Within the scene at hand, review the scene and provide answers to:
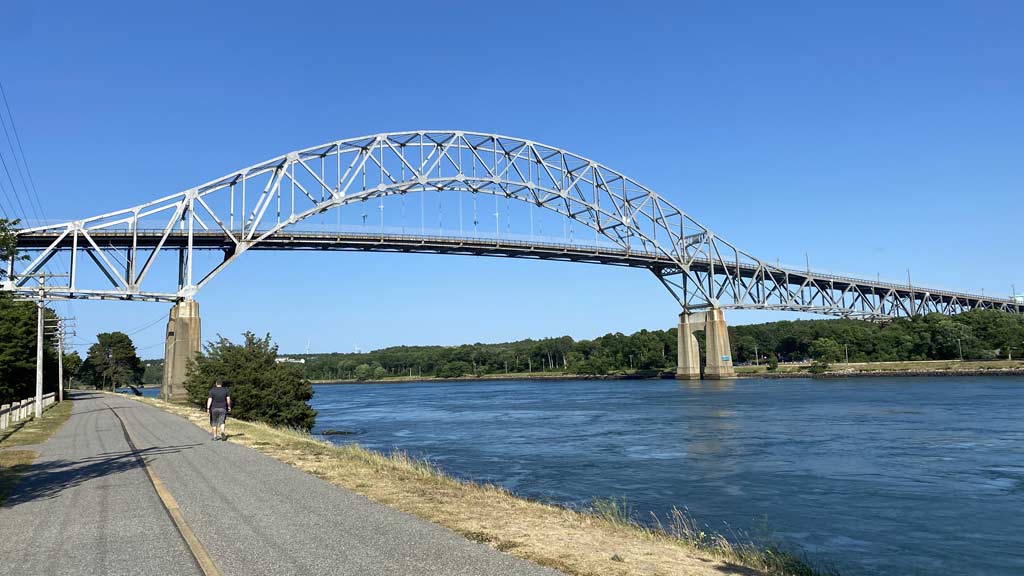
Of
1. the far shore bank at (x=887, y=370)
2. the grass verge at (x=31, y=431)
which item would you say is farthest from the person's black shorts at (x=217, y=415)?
the far shore bank at (x=887, y=370)

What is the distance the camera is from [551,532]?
10.1 metres

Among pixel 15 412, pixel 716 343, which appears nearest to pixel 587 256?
pixel 716 343

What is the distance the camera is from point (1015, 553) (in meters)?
13.7

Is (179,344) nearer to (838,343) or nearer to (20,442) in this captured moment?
(20,442)

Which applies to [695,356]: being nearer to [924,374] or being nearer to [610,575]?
[924,374]

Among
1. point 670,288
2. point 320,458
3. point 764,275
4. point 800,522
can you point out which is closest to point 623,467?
point 800,522

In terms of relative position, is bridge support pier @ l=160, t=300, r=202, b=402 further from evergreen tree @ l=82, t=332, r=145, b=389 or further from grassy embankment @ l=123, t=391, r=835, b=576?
evergreen tree @ l=82, t=332, r=145, b=389

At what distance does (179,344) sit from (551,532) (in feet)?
170

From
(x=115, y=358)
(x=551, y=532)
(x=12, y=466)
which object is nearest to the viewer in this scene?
(x=551, y=532)

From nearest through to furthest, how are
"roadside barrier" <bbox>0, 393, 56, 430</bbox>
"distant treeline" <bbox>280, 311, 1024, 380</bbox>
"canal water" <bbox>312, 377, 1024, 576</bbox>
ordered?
1. "canal water" <bbox>312, 377, 1024, 576</bbox>
2. "roadside barrier" <bbox>0, 393, 56, 430</bbox>
3. "distant treeline" <bbox>280, 311, 1024, 380</bbox>

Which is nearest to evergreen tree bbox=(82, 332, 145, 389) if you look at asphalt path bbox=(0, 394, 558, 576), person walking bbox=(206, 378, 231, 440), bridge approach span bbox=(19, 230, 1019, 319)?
bridge approach span bbox=(19, 230, 1019, 319)

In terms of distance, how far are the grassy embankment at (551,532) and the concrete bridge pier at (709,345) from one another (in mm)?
95029

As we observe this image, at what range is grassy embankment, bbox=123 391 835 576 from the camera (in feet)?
28.1

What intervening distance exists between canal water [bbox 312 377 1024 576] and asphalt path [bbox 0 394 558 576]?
7783 millimetres
